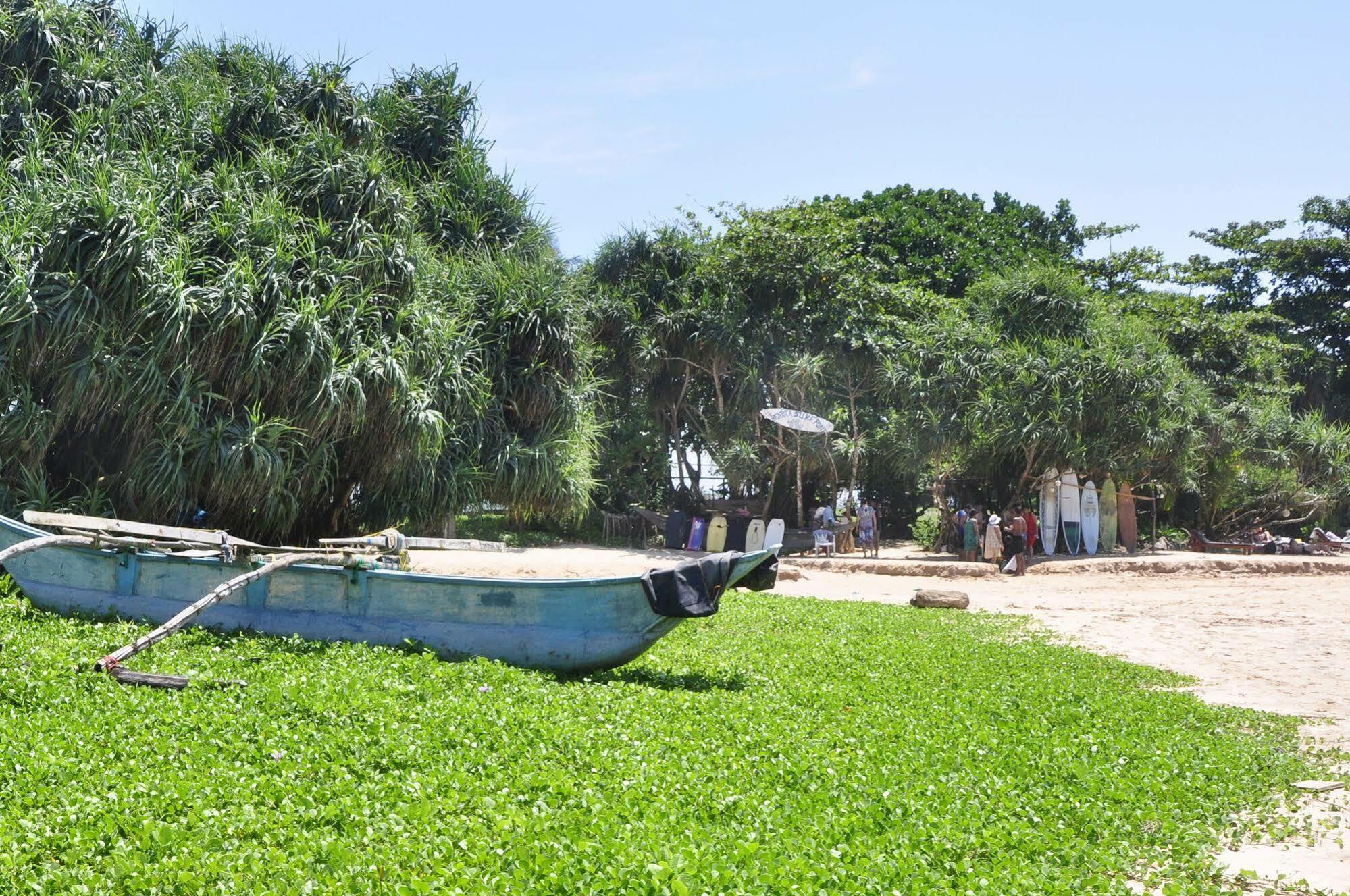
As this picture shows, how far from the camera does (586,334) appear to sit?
2025 centimetres

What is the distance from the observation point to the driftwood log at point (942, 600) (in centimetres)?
1552

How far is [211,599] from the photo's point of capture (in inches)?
318

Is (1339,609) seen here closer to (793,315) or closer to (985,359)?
(985,359)

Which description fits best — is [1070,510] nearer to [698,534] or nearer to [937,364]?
[937,364]

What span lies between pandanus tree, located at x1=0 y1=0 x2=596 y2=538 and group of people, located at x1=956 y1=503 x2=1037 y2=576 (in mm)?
8630

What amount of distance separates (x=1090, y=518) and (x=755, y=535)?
771 centimetres

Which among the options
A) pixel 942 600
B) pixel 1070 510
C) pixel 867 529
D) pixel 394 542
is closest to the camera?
pixel 394 542

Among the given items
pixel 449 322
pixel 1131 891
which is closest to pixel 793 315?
pixel 449 322

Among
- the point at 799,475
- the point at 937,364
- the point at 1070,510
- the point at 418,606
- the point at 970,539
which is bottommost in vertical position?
the point at 418,606

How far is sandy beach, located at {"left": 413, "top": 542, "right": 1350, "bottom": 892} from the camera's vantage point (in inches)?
306

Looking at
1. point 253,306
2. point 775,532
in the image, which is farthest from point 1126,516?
point 253,306

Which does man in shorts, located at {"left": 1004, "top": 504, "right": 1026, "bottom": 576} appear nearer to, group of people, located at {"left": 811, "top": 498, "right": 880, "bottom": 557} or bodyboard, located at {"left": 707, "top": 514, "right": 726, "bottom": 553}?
group of people, located at {"left": 811, "top": 498, "right": 880, "bottom": 557}

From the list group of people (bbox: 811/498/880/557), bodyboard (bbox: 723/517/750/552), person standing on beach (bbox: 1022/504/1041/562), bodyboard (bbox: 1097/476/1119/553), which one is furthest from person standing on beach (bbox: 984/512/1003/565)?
bodyboard (bbox: 723/517/750/552)

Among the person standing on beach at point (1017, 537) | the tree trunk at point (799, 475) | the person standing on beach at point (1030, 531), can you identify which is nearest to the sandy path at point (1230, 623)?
the person standing on beach at point (1017, 537)
